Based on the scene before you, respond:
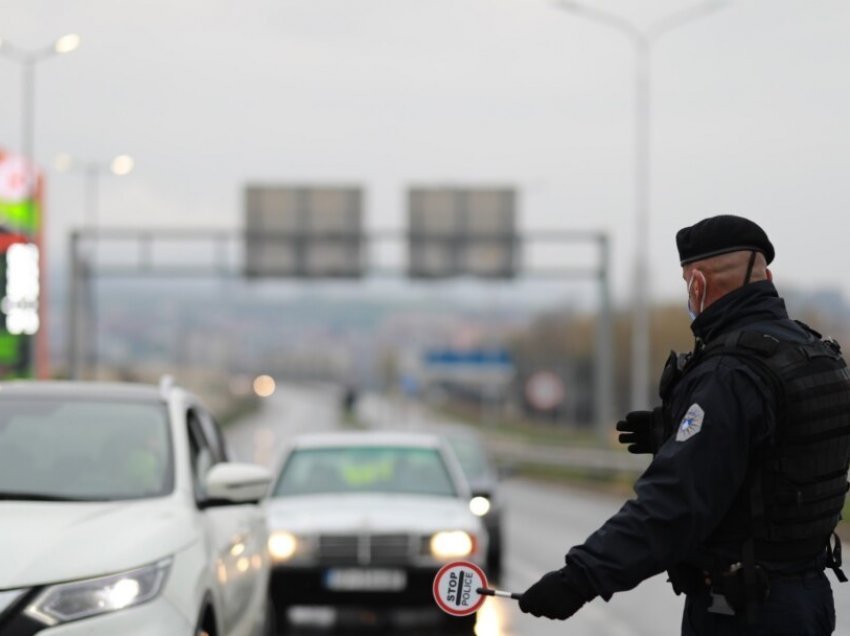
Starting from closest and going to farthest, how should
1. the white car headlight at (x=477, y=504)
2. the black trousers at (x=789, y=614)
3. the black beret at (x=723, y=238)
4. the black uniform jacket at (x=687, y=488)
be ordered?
1. the black uniform jacket at (x=687, y=488)
2. the black trousers at (x=789, y=614)
3. the black beret at (x=723, y=238)
4. the white car headlight at (x=477, y=504)

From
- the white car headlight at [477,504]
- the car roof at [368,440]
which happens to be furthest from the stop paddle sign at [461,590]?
the car roof at [368,440]

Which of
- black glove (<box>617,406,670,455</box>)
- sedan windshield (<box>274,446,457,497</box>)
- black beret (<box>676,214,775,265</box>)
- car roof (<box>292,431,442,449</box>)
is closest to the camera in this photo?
black beret (<box>676,214,775,265</box>)

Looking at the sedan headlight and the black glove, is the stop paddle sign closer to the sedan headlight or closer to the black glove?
the black glove

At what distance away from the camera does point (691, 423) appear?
4.22 m

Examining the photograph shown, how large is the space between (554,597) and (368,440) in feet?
30.7

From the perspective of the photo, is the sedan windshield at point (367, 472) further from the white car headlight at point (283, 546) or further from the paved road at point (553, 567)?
the white car headlight at point (283, 546)

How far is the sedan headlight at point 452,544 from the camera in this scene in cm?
1152

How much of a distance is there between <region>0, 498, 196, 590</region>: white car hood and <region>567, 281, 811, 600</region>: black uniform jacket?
2.44m

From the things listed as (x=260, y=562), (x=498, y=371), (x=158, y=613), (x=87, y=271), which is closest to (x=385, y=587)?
(x=260, y=562)

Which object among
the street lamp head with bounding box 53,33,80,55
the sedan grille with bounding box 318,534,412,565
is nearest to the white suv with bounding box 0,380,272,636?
the sedan grille with bounding box 318,534,412,565

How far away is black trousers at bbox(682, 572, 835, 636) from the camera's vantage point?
430 cm

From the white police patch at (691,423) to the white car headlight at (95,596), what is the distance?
2568mm

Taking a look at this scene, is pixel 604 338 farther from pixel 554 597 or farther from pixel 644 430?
pixel 554 597

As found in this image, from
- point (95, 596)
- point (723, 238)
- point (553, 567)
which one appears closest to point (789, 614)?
point (723, 238)
